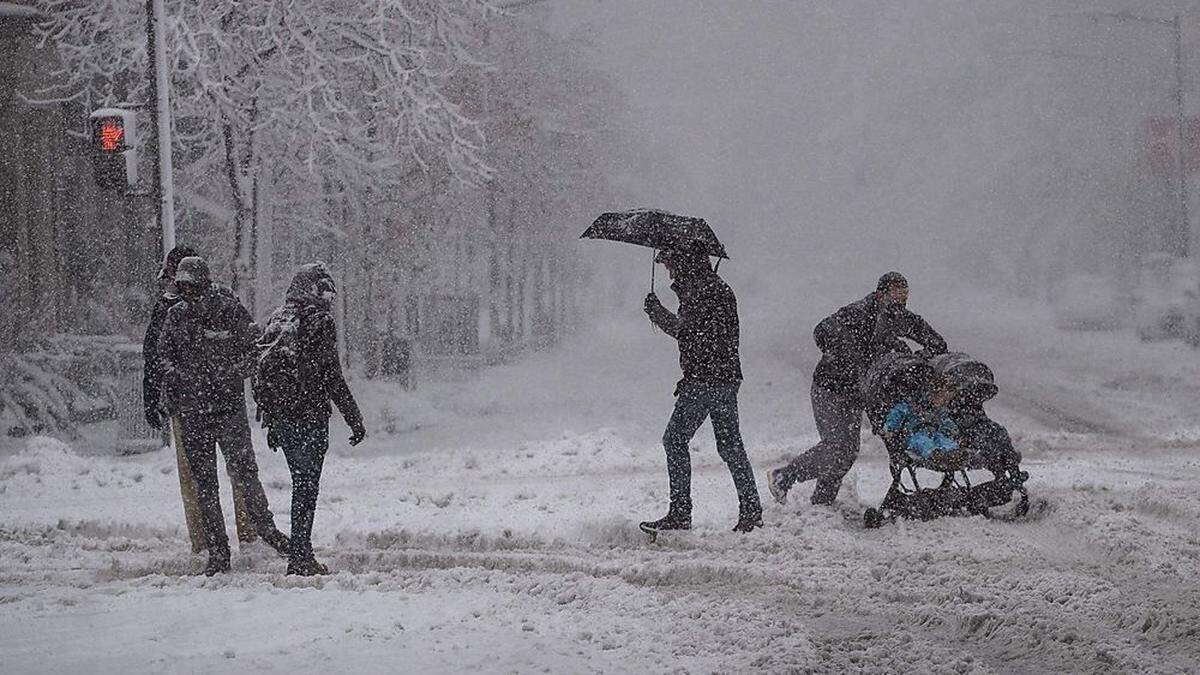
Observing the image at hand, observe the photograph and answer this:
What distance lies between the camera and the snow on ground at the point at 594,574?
5746 millimetres

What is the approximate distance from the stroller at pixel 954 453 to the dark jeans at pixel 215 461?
4518 mm

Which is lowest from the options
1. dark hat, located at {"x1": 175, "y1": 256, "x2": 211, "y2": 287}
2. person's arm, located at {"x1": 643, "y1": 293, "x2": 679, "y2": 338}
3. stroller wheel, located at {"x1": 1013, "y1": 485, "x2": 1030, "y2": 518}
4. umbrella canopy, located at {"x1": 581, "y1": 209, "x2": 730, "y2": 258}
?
stroller wheel, located at {"x1": 1013, "y1": 485, "x2": 1030, "y2": 518}

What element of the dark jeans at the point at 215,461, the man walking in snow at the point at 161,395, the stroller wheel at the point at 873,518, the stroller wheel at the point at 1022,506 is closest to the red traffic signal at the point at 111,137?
the man walking in snow at the point at 161,395

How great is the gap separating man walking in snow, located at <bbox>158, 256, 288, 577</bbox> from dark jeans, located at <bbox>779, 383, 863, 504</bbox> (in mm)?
4309

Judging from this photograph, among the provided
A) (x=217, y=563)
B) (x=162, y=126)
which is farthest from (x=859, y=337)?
(x=162, y=126)

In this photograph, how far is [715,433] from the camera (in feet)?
28.6

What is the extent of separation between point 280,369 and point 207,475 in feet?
3.47

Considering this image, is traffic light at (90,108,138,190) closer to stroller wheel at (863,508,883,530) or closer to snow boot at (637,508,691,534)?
snow boot at (637,508,691,534)

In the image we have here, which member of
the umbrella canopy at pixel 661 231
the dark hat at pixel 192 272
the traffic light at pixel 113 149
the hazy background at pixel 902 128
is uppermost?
the hazy background at pixel 902 128

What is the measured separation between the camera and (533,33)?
32969 mm

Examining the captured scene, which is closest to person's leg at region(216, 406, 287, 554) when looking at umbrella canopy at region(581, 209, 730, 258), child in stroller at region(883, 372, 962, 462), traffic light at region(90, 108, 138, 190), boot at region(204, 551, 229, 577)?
boot at region(204, 551, 229, 577)

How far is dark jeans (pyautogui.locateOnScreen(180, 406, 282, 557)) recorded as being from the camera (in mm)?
7762

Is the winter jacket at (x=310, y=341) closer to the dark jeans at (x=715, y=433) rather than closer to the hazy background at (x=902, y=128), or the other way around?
the dark jeans at (x=715, y=433)

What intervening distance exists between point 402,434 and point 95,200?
23.9 feet
